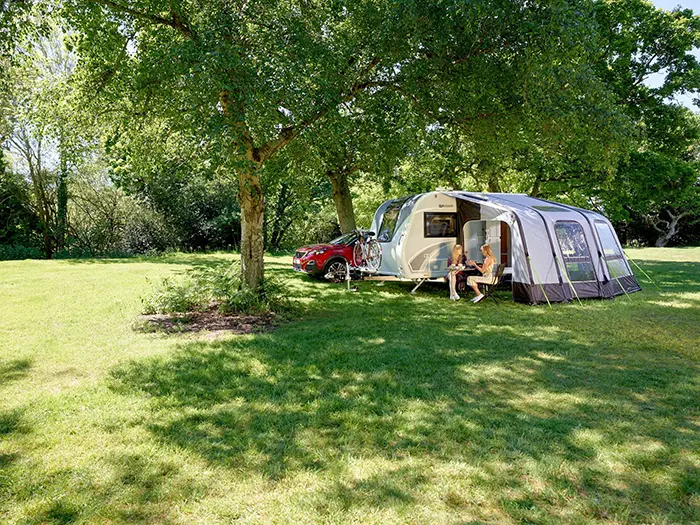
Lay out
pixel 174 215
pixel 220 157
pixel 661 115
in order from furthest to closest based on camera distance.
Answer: pixel 174 215 → pixel 661 115 → pixel 220 157

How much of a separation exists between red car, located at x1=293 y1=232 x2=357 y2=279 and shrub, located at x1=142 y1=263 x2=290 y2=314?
3.92 m

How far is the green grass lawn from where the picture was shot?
2.83 meters

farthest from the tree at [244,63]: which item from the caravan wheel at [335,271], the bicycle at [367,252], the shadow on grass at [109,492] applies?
the shadow on grass at [109,492]

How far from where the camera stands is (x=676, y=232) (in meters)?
33.5

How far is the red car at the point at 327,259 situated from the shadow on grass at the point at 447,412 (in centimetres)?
612

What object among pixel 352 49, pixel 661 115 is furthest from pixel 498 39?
pixel 661 115

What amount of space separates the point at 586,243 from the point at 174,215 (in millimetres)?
21142

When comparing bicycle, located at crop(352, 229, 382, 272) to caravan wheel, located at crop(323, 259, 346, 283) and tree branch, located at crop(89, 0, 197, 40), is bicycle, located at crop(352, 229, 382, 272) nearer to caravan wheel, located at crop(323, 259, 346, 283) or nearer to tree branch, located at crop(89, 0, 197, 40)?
caravan wheel, located at crop(323, 259, 346, 283)

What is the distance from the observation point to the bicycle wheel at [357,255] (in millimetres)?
12781

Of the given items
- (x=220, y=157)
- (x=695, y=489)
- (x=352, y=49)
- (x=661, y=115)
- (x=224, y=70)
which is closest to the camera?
(x=695, y=489)

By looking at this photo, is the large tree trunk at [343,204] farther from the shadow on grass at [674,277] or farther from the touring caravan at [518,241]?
the shadow on grass at [674,277]

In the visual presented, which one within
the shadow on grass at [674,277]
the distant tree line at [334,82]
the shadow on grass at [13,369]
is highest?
the distant tree line at [334,82]

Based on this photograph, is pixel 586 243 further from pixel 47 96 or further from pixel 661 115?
pixel 47 96

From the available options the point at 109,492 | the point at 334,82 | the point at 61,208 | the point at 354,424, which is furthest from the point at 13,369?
the point at 61,208
